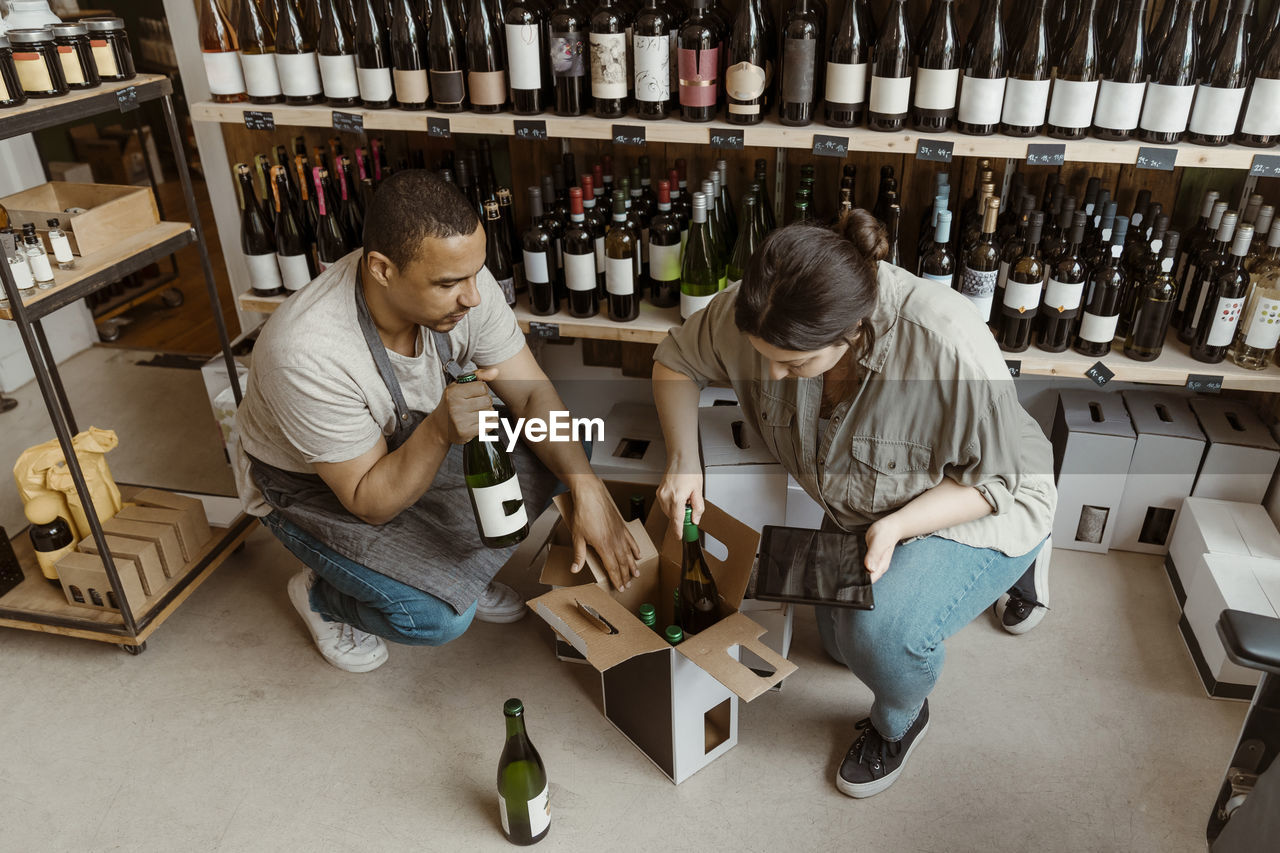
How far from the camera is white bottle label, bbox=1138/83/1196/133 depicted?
1.86m

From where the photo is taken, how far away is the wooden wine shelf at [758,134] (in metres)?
1.89

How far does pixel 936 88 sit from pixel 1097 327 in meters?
0.66

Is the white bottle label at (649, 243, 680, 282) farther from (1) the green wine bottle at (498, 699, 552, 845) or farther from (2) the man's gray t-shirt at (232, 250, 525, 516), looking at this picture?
(1) the green wine bottle at (498, 699, 552, 845)

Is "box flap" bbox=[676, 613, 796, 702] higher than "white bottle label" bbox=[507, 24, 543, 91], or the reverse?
"white bottle label" bbox=[507, 24, 543, 91]

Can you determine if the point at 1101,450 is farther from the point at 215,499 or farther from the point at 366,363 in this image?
the point at 215,499

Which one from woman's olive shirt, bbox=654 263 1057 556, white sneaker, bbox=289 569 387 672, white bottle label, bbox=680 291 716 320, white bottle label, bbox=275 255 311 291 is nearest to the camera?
woman's olive shirt, bbox=654 263 1057 556

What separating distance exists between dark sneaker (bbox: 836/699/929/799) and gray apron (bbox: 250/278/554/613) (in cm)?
78

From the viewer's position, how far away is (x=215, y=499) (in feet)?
8.65

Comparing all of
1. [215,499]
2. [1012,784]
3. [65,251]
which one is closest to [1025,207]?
[1012,784]

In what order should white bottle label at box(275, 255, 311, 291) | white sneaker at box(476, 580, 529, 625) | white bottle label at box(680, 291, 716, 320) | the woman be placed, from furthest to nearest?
white bottle label at box(275, 255, 311, 291) → white bottle label at box(680, 291, 716, 320) → white sneaker at box(476, 580, 529, 625) → the woman

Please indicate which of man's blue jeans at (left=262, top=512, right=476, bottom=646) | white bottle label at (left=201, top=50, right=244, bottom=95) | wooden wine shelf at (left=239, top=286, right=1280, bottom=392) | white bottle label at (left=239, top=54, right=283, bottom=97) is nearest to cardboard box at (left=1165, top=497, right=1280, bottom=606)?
wooden wine shelf at (left=239, top=286, right=1280, bottom=392)

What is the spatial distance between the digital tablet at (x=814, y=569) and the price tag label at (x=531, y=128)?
1049 millimetres

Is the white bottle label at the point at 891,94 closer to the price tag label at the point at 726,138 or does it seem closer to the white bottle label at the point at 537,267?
the price tag label at the point at 726,138

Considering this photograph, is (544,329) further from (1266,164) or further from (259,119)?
(1266,164)
